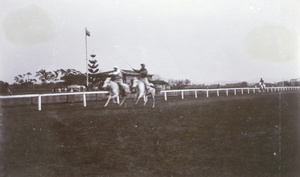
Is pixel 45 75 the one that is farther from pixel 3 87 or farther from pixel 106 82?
pixel 106 82

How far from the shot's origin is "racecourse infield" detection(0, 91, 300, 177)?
363cm

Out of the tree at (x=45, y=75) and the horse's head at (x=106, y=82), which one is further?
the horse's head at (x=106, y=82)

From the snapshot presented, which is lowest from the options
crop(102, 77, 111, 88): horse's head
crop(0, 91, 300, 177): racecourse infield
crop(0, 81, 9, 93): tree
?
crop(0, 91, 300, 177): racecourse infield

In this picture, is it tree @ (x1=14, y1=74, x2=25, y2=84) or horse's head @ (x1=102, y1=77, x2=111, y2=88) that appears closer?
tree @ (x1=14, y1=74, x2=25, y2=84)

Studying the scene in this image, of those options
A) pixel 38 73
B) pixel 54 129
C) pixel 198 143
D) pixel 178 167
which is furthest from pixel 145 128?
pixel 38 73

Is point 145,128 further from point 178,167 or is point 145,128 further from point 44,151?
point 44,151

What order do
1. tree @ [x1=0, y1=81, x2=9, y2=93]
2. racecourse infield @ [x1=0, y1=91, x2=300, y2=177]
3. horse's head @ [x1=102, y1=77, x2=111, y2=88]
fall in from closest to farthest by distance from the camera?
racecourse infield @ [x1=0, y1=91, x2=300, y2=177]
tree @ [x1=0, y1=81, x2=9, y2=93]
horse's head @ [x1=102, y1=77, x2=111, y2=88]

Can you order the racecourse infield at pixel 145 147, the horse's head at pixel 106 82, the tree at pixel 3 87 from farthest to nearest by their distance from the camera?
the horse's head at pixel 106 82, the tree at pixel 3 87, the racecourse infield at pixel 145 147

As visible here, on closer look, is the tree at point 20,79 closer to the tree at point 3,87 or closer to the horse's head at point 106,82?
the tree at point 3,87

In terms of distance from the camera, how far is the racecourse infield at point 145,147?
3631mm

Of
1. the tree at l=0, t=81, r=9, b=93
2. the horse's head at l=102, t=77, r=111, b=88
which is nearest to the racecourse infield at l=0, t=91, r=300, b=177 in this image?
the tree at l=0, t=81, r=9, b=93

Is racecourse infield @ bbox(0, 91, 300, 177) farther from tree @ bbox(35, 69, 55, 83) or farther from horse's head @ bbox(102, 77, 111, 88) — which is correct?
horse's head @ bbox(102, 77, 111, 88)

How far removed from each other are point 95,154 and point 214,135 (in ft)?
7.70

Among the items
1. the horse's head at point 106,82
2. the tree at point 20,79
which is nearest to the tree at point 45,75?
the tree at point 20,79
